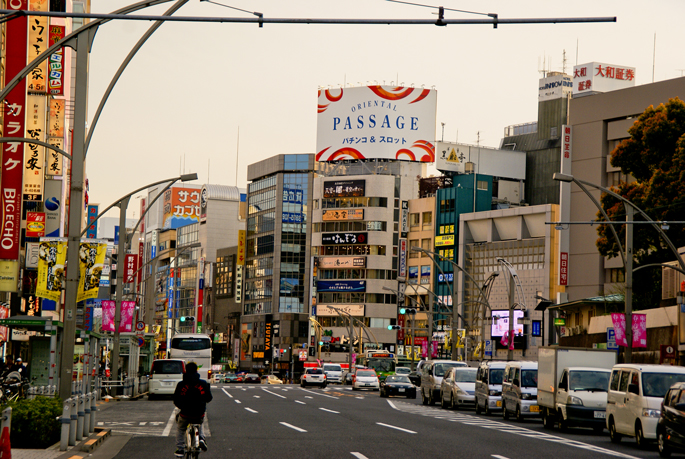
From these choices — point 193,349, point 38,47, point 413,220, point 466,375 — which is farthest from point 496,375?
point 413,220

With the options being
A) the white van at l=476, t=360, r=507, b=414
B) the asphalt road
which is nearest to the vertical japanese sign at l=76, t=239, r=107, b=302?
the asphalt road

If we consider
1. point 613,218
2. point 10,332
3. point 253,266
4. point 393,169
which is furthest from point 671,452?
point 253,266

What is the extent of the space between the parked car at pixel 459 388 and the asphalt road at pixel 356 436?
3527mm

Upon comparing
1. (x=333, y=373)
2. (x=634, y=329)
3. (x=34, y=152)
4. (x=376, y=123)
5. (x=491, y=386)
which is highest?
(x=376, y=123)

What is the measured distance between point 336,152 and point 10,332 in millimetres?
81168

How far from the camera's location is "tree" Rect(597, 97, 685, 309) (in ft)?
157

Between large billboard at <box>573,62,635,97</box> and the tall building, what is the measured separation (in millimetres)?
48923

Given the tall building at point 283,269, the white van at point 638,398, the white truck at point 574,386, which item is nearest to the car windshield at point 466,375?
the white truck at point 574,386

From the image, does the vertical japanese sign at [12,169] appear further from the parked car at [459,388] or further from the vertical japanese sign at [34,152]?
the parked car at [459,388]

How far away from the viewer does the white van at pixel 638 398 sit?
21.2 m

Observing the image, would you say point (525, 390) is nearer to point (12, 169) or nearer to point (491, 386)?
point (491, 386)

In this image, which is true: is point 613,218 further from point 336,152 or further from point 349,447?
point 336,152

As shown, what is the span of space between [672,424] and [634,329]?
17155mm

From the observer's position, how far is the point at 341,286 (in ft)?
444
